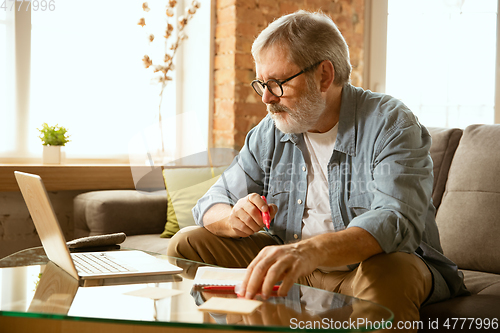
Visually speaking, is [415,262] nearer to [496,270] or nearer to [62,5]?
[496,270]

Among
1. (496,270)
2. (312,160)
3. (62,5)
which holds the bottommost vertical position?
(496,270)

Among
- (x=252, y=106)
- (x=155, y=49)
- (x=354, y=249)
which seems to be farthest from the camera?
(x=155, y=49)

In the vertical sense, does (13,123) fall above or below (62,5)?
below

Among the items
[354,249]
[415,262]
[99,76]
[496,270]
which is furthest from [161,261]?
[99,76]

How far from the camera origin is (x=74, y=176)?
2.63 metres

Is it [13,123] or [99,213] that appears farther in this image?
[13,123]

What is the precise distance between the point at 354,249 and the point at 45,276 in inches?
27.3

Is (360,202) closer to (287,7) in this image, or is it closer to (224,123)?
(224,123)

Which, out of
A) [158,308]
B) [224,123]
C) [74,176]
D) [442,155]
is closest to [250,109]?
[224,123]

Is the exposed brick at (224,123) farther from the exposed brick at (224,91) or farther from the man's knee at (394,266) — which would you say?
the man's knee at (394,266)

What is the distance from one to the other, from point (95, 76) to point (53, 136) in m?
0.53

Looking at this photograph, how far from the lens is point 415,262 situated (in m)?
1.18

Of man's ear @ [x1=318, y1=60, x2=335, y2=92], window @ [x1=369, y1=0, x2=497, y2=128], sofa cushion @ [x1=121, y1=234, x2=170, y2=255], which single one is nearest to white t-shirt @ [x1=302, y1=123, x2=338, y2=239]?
man's ear @ [x1=318, y1=60, x2=335, y2=92]

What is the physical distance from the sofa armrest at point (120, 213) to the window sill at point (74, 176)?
0.16 metres
